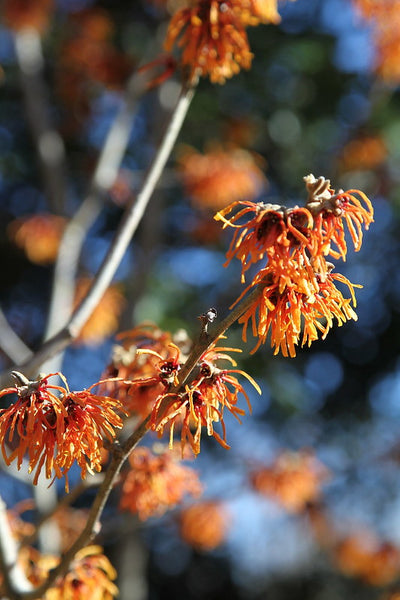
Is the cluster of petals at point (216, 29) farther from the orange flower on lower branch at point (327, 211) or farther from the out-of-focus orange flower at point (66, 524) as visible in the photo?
the out-of-focus orange flower at point (66, 524)

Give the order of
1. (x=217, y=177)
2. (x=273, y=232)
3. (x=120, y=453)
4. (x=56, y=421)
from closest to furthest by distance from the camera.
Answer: (x=273, y=232)
(x=56, y=421)
(x=120, y=453)
(x=217, y=177)

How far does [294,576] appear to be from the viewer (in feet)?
32.0

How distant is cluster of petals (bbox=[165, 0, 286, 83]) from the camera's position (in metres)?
2.04

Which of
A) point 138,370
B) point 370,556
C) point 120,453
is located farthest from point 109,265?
point 370,556

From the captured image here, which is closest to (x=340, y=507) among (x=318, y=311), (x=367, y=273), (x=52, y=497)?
(x=367, y=273)

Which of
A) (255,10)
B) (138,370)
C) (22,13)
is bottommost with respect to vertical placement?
(138,370)

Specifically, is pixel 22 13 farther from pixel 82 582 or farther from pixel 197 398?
pixel 197 398

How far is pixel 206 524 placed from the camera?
169 inches

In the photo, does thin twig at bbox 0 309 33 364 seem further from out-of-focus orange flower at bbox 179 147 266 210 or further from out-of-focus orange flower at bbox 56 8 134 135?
out-of-focus orange flower at bbox 56 8 134 135

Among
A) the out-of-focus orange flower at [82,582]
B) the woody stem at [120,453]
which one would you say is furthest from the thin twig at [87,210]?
the woody stem at [120,453]

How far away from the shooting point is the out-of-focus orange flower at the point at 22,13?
5.16m

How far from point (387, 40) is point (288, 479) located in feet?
9.62

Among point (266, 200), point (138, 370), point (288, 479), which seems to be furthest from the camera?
point (266, 200)

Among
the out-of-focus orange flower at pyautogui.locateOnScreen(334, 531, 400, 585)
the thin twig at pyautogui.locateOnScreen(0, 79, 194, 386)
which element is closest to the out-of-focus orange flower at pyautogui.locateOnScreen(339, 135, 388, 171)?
the out-of-focus orange flower at pyautogui.locateOnScreen(334, 531, 400, 585)
